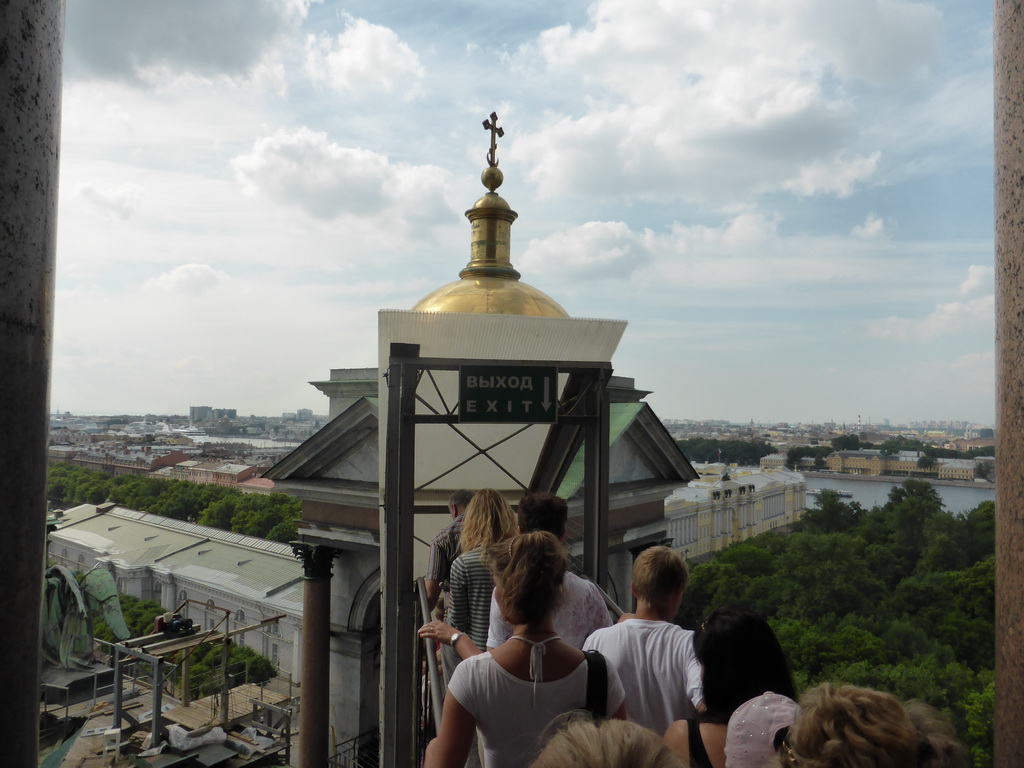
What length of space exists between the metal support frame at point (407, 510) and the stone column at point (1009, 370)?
10.3 feet

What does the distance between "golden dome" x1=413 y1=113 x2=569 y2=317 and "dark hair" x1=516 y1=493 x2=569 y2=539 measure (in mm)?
8352

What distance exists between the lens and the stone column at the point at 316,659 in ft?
38.5

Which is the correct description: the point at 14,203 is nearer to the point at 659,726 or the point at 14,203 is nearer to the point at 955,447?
the point at 659,726

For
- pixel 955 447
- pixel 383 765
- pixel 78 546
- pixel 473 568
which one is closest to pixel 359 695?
pixel 383 765

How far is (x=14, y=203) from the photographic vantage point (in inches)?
47.3

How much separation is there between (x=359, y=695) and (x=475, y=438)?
7051 mm

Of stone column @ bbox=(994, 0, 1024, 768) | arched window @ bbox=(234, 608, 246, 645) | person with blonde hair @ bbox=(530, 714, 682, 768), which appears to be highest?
stone column @ bbox=(994, 0, 1024, 768)

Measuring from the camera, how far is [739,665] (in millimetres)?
2082

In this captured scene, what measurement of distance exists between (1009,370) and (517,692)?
1655mm

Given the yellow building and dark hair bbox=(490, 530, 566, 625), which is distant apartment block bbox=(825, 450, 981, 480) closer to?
the yellow building

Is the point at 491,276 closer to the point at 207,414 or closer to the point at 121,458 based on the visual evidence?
the point at 121,458

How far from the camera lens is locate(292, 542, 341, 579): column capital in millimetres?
12344

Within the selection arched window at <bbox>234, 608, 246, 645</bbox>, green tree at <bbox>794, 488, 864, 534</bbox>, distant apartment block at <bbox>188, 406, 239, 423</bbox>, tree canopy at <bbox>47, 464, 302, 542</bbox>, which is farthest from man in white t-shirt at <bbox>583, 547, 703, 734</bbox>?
distant apartment block at <bbox>188, 406, 239, 423</bbox>

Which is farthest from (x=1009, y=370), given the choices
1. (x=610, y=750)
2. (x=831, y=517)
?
(x=831, y=517)
